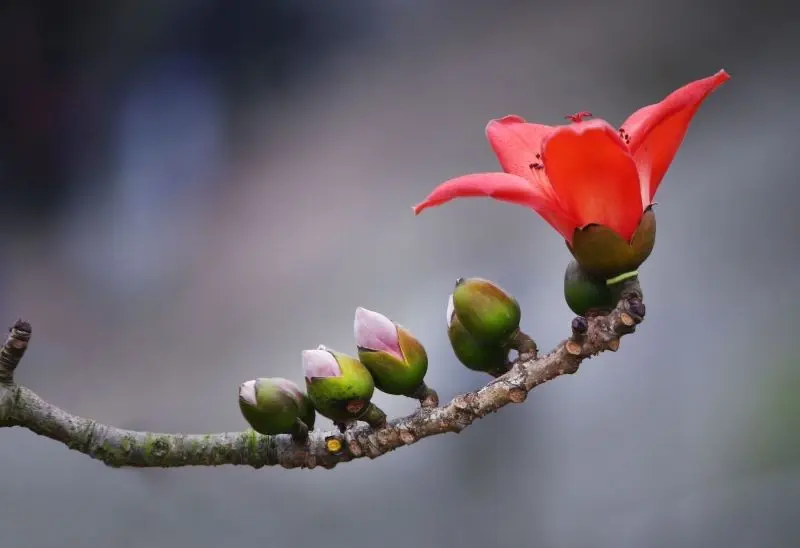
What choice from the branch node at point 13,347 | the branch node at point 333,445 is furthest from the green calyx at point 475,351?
the branch node at point 13,347

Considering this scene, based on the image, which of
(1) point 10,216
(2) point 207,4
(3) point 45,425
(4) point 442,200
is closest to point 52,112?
(1) point 10,216

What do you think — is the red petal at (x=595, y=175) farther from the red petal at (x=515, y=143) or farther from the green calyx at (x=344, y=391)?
the green calyx at (x=344, y=391)

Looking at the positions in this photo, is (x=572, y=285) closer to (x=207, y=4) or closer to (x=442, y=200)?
(x=442, y=200)

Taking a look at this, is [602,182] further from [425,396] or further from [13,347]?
[13,347]

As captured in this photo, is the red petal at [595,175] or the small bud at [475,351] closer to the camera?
the red petal at [595,175]

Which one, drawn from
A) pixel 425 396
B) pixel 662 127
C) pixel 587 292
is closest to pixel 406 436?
pixel 425 396

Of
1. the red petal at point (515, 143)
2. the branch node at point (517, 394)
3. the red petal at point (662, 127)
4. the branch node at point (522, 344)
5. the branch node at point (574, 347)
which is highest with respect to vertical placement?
the red petal at point (515, 143)

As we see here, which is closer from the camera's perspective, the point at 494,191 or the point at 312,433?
the point at 494,191
